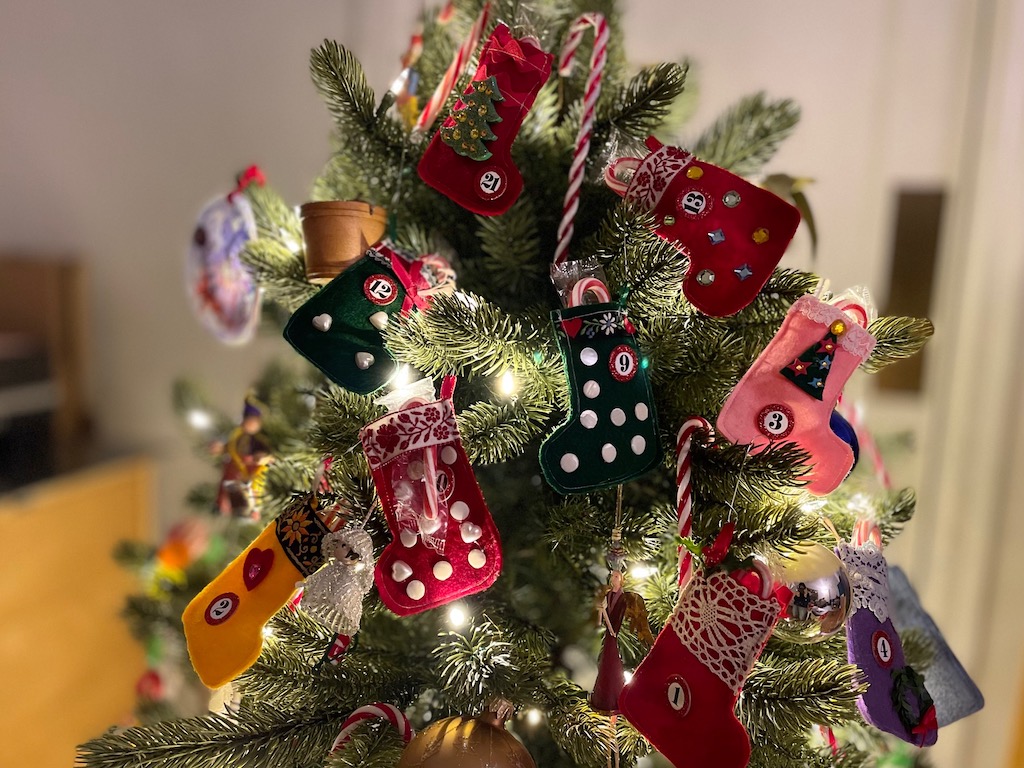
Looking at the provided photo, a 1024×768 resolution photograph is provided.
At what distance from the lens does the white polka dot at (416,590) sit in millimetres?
498

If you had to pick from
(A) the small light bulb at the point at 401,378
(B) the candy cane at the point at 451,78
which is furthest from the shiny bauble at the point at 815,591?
(B) the candy cane at the point at 451,78

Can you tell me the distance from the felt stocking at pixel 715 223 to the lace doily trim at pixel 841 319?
4 centimetres

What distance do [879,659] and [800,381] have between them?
0.72 feet

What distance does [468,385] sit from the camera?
0.62 meters

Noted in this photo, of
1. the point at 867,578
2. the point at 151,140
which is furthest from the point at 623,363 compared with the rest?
the point at 151,140

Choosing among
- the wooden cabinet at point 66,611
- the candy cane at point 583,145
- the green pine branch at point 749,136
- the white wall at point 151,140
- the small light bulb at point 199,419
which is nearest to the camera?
the candy cane at point 583,145

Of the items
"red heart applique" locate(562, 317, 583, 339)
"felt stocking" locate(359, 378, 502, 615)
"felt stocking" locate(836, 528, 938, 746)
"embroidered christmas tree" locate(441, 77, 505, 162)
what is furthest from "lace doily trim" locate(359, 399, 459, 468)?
"felt stocking" locate(836, 528, 938, 746)

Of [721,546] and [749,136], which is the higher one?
[749,136]

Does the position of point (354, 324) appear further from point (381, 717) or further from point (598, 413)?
point (381, 717)

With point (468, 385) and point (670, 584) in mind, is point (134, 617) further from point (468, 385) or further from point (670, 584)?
point (670, 584)

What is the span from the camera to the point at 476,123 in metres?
0.56

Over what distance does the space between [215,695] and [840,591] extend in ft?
1.69

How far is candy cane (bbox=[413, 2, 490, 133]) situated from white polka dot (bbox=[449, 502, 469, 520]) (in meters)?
0.35

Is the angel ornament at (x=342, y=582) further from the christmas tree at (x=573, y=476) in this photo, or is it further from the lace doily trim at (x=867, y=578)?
the lace doily trim at (x=867, y=578)
